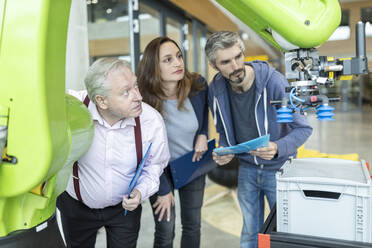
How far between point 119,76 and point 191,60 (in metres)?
6.27

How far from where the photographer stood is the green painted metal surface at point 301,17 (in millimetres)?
973

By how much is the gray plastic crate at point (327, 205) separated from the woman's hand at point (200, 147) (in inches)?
33.3

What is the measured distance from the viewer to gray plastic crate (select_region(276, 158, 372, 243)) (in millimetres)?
1079

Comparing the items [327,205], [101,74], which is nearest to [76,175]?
[101,74]

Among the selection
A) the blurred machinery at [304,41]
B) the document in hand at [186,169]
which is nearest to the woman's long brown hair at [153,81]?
the document in hand at [186,169]

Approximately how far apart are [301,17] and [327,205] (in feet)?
1.98

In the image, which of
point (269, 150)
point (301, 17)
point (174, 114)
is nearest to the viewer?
point (301, 17)

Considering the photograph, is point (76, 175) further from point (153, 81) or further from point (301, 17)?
point (301, 17)

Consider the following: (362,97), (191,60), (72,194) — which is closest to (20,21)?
(72,194)

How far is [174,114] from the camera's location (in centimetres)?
200

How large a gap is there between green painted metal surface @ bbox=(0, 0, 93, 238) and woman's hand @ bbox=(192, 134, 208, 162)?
123 centimetres

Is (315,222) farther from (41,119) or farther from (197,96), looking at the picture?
(197,96)

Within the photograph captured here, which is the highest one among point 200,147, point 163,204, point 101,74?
point 101,74

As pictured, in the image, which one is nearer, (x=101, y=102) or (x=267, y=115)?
(x=101, y=102)
